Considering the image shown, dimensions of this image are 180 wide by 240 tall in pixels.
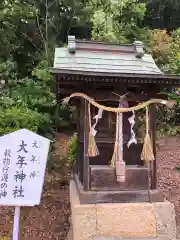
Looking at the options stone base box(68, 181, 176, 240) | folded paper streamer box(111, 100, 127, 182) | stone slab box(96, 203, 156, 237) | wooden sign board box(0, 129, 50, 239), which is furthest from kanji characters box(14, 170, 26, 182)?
folded paper streamer box(111, 100, 127, 182)

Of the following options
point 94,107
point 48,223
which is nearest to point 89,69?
point 94,107

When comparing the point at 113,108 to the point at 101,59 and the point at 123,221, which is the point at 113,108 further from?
the point at 123,221

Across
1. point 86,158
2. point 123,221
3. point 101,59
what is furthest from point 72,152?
point 123,221

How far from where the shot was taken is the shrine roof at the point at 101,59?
5938 millimetres

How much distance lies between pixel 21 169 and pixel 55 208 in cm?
374

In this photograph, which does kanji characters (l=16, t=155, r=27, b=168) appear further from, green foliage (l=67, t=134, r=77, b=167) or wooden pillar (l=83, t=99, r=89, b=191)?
green foliage (l=67, t=134, r=77, b=167)

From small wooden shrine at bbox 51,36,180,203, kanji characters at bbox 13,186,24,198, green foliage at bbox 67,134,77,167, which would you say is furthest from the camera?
green foliage at bbox 67,134,77,167

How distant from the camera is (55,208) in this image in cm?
807

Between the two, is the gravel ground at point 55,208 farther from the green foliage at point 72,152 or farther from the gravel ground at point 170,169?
the green foliage at point 72,152

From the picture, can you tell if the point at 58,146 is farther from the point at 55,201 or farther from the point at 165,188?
the point at 165,188

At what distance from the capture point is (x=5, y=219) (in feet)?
24.7

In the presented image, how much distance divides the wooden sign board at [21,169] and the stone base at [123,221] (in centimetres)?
144

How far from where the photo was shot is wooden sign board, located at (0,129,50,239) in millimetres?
4574

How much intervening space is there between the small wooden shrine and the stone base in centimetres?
18
